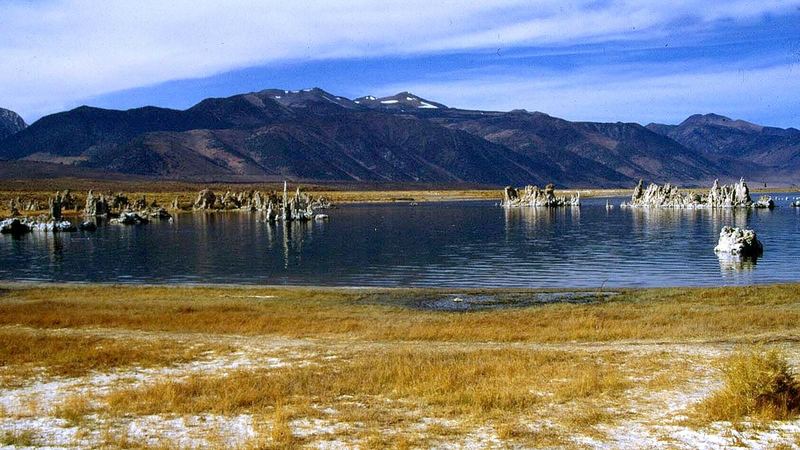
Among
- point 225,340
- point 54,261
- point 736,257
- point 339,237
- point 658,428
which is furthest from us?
point 339,237

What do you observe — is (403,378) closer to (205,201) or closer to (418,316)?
(418,316)

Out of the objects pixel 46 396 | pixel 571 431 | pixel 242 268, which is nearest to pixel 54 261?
pixel 242 268

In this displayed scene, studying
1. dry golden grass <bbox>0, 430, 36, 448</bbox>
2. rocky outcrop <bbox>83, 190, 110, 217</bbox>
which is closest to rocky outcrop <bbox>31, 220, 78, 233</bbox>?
rocky outcrop <bbox>83, 190, 110, 217</bbox>

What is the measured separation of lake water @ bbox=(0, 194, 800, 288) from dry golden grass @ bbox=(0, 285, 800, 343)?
10.2 metres

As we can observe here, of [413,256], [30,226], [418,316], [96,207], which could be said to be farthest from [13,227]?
[418,316]

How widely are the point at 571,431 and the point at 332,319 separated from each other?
16.3m

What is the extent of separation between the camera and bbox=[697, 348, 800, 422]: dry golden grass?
12.1 m

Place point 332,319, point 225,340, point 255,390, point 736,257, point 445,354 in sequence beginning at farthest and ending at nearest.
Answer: point 736,257 < point 332,319 < point 225,340 < point 445,354 < point 255,390

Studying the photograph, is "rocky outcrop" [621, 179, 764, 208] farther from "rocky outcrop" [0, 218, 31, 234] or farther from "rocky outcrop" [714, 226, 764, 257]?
"rocky outcrop" [0, 218, 31, 234]

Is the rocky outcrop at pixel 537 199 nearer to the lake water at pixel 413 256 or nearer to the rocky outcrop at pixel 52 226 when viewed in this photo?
the lake water at pixel 413 256

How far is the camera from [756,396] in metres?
12.4

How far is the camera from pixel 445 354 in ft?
61.2

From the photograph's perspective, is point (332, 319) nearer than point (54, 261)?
Yes

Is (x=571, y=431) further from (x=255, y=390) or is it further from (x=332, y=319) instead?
(x=332, y=319)
